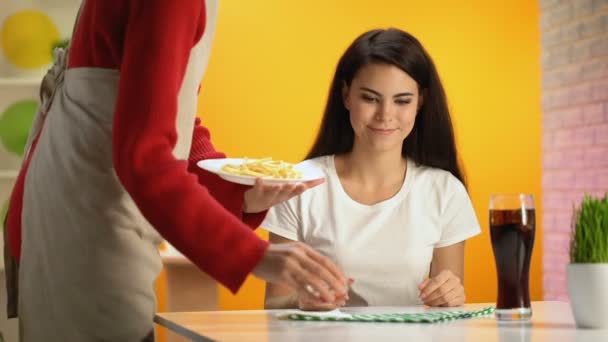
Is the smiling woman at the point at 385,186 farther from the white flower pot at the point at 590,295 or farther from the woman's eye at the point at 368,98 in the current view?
the white flower pot at the point at 590,295

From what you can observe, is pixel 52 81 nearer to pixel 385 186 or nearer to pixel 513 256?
pixel 513 256

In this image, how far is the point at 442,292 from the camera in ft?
6.81

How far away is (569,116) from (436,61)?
1063 mm

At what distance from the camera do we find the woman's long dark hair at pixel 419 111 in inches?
106

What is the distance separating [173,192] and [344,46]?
15.1 feet

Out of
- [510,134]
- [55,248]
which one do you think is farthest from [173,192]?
[510,134]

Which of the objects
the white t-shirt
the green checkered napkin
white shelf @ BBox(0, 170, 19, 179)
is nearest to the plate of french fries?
the green checkered napkin

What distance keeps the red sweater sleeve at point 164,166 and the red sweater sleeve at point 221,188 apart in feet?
1.35

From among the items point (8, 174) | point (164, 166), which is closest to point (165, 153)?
point (164, 166)

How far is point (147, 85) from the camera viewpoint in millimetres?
1257

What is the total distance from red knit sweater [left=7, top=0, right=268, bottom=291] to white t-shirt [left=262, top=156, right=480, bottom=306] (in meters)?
1.30

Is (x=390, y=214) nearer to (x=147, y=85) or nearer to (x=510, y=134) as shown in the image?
(x=147, y=85)

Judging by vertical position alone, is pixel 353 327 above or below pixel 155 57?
below

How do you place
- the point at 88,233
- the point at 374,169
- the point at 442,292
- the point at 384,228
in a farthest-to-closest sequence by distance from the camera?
the point at 374,169
the point at 384,228
the point at 442,292
the point at 88,233
